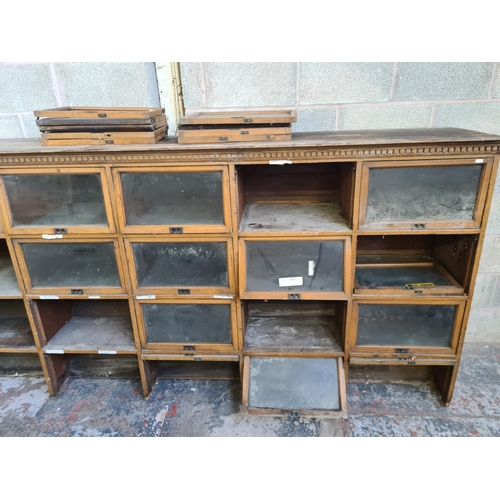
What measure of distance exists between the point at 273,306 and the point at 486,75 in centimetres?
169

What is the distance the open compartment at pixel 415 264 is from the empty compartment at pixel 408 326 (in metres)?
0.08

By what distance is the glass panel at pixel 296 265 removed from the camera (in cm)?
170

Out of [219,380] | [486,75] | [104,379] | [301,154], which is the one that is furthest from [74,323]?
[486,75]

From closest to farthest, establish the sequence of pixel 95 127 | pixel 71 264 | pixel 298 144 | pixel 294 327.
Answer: pixel 298 144
pixel 95 127
pixel 71 264
pixel 294 327

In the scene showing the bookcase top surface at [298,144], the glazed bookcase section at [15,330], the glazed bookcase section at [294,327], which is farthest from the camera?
the glazed bookcase section at [15,330]

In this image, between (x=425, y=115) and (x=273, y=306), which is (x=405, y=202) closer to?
(x=425, y=115)

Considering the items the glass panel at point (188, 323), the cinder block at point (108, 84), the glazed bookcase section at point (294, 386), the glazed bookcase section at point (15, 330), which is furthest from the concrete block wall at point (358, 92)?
the glazed bookcase section at point (15, 330)

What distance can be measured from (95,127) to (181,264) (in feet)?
2.40

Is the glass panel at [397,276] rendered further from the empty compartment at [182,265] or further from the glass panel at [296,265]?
the empty compartment at [182,265]

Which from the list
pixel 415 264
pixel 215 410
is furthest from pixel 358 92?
pixel 215 410

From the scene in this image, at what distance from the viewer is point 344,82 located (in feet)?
6.39

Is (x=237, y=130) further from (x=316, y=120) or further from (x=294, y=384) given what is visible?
(x=294, y=384)

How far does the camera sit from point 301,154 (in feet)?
5.10

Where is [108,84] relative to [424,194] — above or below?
above
